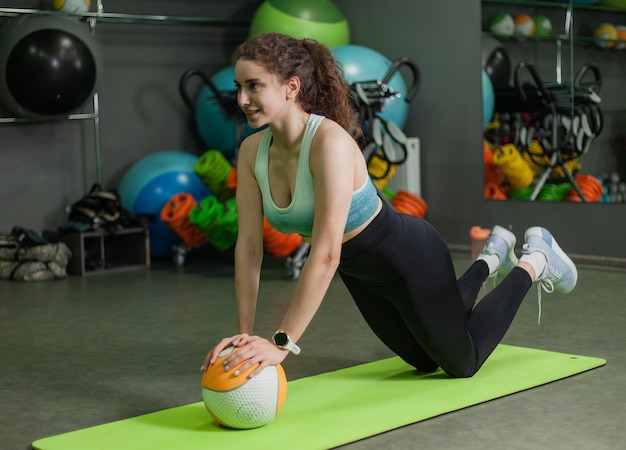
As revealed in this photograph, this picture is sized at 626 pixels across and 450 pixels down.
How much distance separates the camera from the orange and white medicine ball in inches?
92.5

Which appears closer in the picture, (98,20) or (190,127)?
(98,20)

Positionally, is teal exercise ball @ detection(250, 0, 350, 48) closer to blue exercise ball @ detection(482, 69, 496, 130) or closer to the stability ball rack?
the stability ball rack

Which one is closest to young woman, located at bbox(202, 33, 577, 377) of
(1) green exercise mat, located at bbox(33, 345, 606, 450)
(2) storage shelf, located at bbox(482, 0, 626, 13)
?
(1) green exercise mat, located at bbox(33, 345, 606, 450)

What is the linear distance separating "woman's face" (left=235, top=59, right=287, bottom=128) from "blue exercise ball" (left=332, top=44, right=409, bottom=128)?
357 centimetres

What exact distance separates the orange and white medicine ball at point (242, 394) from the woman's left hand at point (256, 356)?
1 cm

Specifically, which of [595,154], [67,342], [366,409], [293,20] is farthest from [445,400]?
[293,20]

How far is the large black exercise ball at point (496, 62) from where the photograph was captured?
602 cm

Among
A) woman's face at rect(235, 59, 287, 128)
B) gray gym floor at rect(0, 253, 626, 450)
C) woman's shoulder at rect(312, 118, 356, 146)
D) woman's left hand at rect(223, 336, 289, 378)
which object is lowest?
gray gym floor at rect(0, 253, 626, 450)

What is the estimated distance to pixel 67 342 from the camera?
387 centimetres

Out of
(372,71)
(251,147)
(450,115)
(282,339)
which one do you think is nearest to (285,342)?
(282,339)

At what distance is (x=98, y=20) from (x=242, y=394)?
487 cm

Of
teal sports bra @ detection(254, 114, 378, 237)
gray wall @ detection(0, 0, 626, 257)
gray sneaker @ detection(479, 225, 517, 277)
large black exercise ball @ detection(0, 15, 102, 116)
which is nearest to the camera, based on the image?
teal sports bra @ detection(254, 114, 378, 237)

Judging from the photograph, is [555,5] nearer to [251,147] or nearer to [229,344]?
[251,147]

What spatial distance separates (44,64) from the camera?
5574 mm
